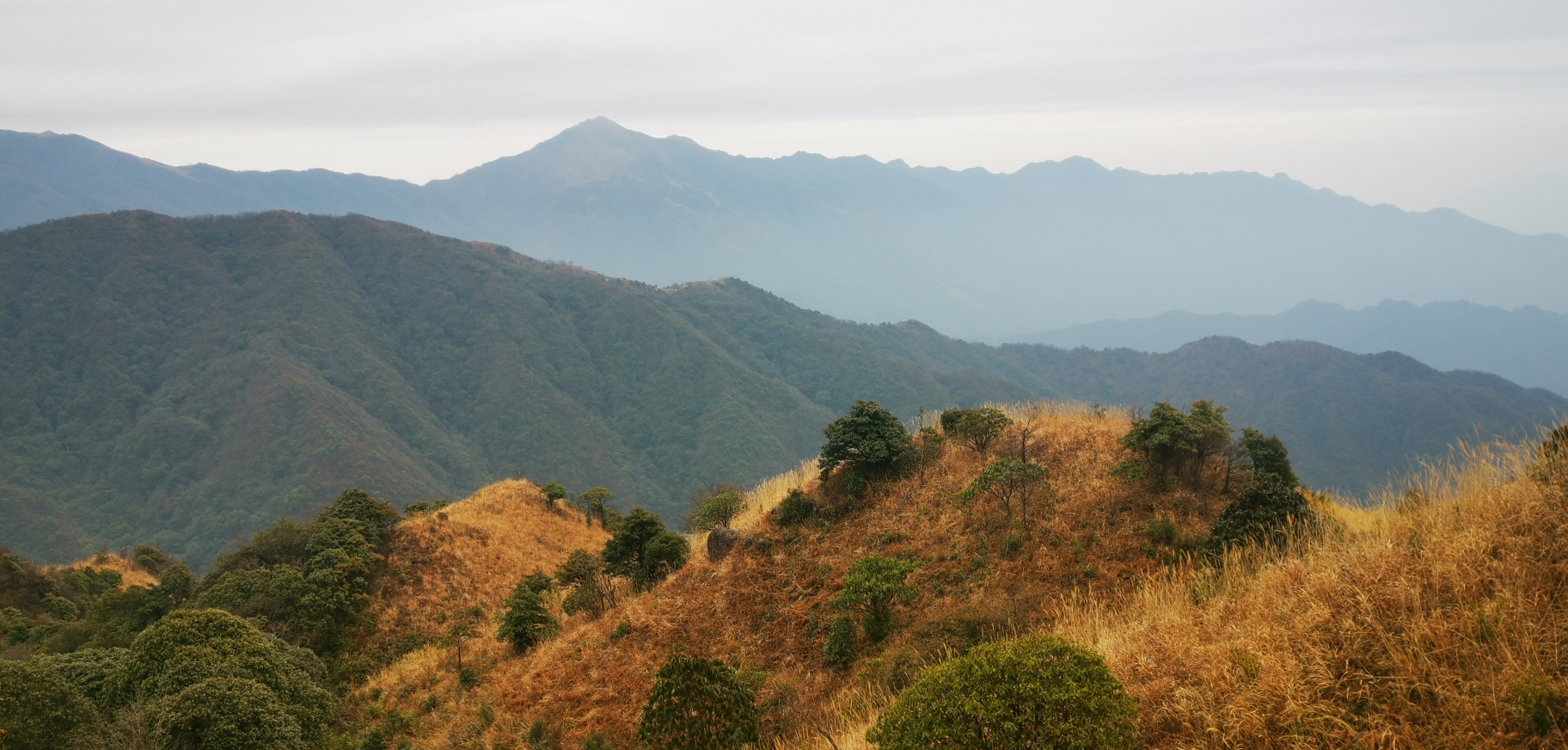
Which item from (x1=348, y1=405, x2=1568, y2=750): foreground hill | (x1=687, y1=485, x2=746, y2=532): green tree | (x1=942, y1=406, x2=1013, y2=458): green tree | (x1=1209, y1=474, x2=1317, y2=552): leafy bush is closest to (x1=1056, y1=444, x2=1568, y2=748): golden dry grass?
(x1=348, y1=405, x2=1568, y2=750): foreground hill

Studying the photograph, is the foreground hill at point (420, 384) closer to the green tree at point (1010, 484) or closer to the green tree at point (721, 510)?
the green tree at point (721, 510)

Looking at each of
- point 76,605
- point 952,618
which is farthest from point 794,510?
point 76,605

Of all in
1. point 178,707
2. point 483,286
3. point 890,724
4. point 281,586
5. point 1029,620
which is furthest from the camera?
point 483,286

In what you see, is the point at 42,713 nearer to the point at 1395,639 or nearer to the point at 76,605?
the point at 1395,639

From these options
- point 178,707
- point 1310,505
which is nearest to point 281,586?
point 178,707

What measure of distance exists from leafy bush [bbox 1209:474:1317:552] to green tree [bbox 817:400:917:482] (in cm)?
699

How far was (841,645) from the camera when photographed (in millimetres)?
11867

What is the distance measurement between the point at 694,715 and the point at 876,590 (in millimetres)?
3787

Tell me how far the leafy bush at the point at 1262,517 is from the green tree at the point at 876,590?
448 centimetres

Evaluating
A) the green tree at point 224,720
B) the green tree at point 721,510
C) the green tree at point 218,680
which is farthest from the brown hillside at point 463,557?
the green tree at point 721,510

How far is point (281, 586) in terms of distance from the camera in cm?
2366

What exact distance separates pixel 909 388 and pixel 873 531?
131m

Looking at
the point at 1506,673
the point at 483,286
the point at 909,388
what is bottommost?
the point at 909,388

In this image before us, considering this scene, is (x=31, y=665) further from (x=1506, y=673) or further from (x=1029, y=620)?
(x=1506, y=673)
